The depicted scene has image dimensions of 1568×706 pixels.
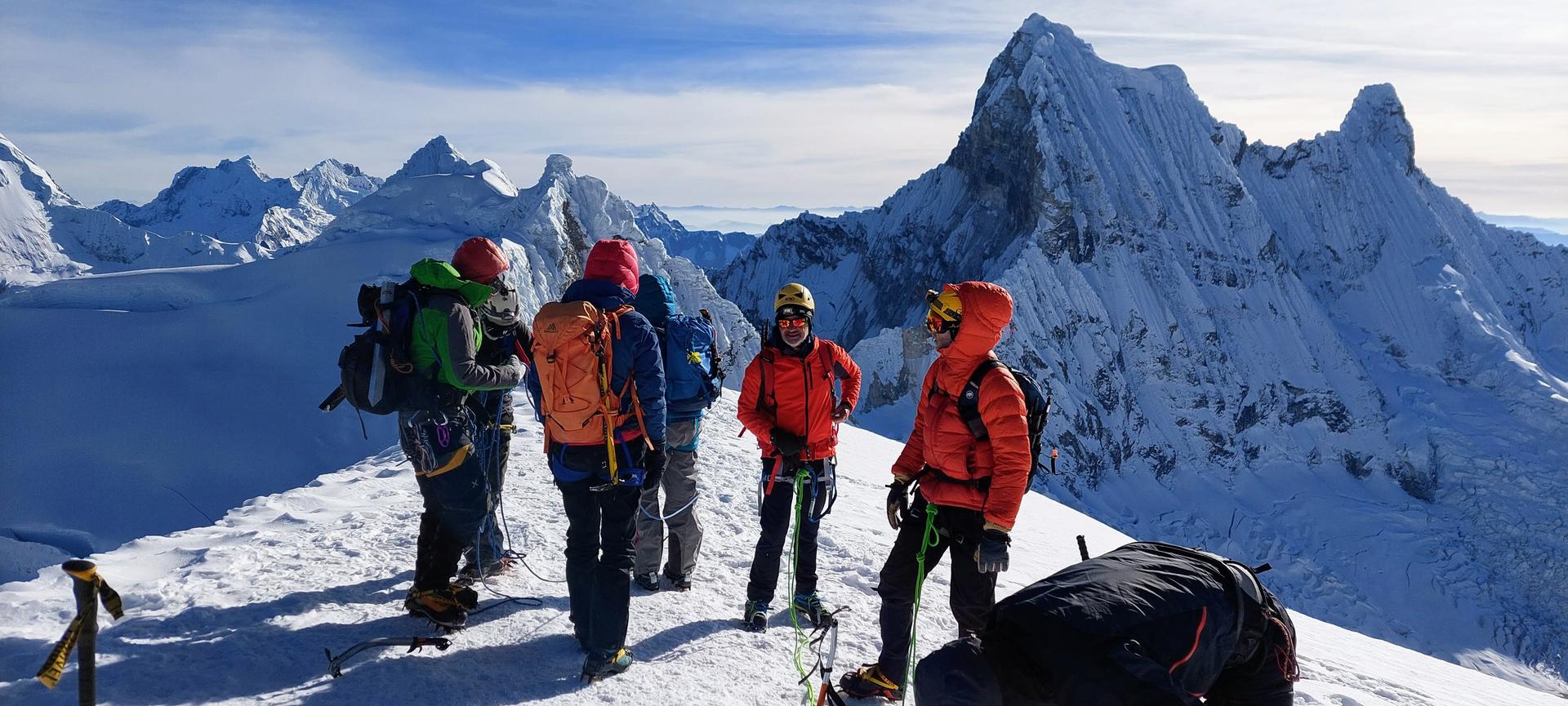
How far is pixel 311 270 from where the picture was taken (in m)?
20.9

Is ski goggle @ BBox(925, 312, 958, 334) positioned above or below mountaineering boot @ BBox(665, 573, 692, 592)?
above

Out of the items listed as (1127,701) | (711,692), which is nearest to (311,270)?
(711,692)

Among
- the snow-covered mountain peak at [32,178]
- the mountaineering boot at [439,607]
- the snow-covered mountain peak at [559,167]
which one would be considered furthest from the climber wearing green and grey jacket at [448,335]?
the snow-covered mountain peak at [32,178]

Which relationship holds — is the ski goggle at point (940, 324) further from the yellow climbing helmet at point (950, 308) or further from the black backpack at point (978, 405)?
the black backpack at point (978, 405)

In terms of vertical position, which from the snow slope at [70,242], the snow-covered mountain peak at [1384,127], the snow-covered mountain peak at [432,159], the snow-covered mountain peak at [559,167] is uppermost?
the snow-covered mountain peak at [1384,127]

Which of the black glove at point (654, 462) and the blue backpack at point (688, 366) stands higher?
the blue backpack at point (688, 366)

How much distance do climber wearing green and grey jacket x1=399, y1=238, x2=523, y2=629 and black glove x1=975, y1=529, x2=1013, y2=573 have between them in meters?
3.28

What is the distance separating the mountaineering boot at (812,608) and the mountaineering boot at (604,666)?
1.54 metres

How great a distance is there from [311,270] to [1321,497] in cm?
9561

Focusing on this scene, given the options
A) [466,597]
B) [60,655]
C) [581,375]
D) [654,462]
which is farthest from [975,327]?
[60,655]

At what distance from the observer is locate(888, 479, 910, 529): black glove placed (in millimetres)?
4910

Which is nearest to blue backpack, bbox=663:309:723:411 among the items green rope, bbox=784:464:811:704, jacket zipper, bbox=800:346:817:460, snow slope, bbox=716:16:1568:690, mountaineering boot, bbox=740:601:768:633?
jacket zipper, bbox=800:346:817:460

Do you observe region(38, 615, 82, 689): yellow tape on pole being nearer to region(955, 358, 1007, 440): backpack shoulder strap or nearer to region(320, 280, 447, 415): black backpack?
region(320, 280, 447, 415): black backpack

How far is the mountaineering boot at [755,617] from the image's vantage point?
582 cm
